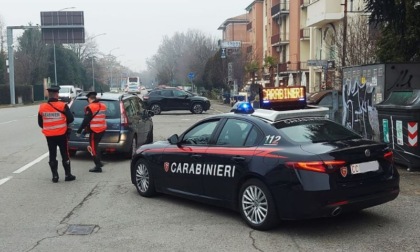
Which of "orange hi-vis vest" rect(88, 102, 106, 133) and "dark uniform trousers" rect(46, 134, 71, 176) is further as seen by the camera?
"orange hi-vis vest" rect(88, 102, 106, 133)

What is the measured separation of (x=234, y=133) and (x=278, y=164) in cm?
103

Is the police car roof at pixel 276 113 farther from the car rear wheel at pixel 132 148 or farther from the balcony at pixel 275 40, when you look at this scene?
the balcony at pixel 275 40

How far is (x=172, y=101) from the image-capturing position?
29781 mm

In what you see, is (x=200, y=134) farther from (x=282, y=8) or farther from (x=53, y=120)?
(x=282, y=8)

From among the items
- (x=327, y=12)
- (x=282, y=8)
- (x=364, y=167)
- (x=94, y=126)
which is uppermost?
(x=282, y=8)

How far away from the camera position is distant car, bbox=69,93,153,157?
10.9 m

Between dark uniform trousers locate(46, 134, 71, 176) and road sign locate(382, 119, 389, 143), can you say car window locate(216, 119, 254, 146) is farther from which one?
road sign locate(382, 119, 389, 143)

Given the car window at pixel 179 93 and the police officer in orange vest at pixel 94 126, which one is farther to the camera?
the car window at pixel 179 93

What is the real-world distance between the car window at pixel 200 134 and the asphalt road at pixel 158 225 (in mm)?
959

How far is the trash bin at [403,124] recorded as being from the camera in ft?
28.9

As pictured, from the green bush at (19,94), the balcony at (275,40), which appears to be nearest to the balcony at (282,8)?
the balcony at (275,40)

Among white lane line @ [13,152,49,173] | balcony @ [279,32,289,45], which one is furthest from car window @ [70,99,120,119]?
balcony @ [279,32,289,45]

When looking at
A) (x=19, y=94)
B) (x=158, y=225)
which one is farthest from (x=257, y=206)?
(x=19, y=94)

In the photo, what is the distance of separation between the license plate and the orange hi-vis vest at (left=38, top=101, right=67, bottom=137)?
543 cm
